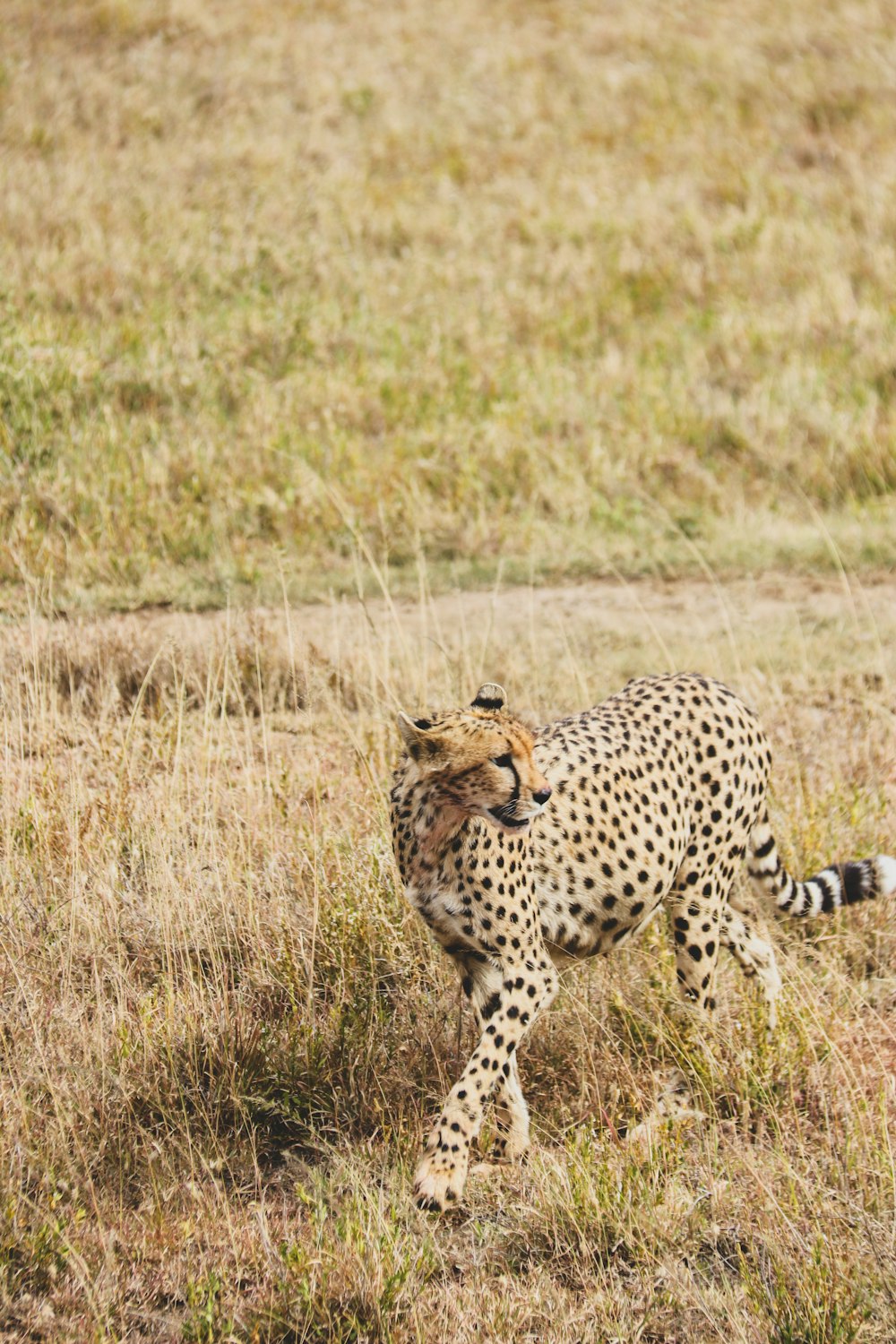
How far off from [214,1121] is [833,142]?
1359cm

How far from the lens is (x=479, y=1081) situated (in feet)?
9.62

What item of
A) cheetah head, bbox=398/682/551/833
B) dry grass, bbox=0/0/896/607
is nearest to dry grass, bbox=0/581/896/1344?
cheetah head, bbox=398/682/551/833

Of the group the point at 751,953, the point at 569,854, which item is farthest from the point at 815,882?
the point at 569,854

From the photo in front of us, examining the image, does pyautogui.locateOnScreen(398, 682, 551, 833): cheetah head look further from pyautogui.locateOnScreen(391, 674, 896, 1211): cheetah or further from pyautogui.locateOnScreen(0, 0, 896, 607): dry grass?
pyautogui.locateOnScreen(0, 0, 896, 607): dry grass

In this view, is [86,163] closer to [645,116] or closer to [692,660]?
[645,116]

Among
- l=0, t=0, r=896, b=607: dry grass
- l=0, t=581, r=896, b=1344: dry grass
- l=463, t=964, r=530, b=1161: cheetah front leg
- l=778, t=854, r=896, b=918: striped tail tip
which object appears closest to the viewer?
l=0, t=581, r=896, b=1344: dry grass

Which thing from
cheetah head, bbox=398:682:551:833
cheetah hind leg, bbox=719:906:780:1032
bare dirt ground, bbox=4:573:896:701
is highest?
cheetah head, bbox=398:682:551:833

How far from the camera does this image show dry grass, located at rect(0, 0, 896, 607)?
8.01m

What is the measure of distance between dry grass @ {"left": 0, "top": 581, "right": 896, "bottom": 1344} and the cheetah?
16 centimetres

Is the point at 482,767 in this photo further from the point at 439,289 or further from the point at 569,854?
the point at 439,289

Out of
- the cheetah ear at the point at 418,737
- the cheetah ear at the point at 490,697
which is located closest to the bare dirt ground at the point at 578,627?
the cheetah ear at the point at 490,697

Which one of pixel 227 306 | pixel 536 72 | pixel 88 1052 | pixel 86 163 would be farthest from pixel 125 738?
pixel 536 72

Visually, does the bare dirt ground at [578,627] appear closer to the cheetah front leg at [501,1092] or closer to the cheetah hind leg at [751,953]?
the cheetah hind leg at [751,953]

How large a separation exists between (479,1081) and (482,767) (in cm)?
61
